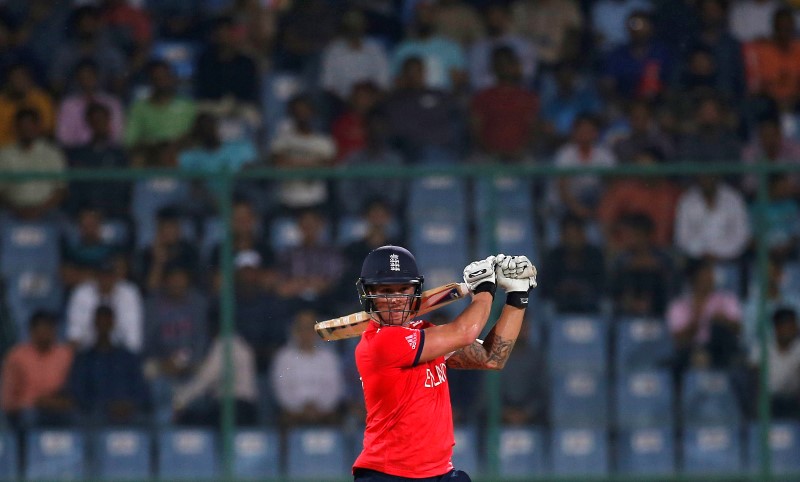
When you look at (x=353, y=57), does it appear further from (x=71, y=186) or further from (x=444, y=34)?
(x=71, y=186)

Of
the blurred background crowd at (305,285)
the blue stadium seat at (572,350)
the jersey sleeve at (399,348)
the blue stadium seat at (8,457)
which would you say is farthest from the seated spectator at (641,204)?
the blue stadium seat at (8,457)

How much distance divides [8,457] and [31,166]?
2.64 metres

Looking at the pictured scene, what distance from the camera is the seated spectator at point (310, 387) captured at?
32.0ft

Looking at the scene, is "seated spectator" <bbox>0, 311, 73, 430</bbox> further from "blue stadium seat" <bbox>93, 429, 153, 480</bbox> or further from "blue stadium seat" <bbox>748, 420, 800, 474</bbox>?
"blue stadium seat" <bbox>748, 420, 800, 474</bbox>

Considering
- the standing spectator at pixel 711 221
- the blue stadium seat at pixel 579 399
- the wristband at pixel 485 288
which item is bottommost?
the blue stadium seat at pixel 579 399

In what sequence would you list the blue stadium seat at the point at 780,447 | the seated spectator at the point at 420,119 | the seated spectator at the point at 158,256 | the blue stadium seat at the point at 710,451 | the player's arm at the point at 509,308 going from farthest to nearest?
the seated spectator at the point at 420,119, the blue stadium seat at the point at 780,447, the blue stadium seat at the point at 710,451, the seated spectator at the point at 158,256, the player's arm at the point at 509,308

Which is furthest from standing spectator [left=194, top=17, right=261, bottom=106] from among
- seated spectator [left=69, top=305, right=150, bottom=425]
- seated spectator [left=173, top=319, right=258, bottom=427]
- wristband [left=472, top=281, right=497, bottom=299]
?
wristband [left=472, top=281, right=497, bottom=299]

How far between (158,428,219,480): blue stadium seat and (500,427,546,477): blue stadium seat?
6.76ft

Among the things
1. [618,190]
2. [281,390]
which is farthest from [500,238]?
[281,390]

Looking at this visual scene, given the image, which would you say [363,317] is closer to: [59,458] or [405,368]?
[405,368]

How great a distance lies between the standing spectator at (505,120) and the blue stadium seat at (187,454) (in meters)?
3.77

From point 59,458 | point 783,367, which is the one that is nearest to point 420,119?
point 783,367

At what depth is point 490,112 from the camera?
484 inches

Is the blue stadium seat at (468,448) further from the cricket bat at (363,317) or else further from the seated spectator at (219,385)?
the cricket bat at (363,317)
